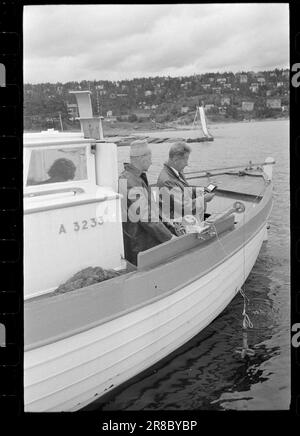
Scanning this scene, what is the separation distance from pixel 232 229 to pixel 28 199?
8.64ft

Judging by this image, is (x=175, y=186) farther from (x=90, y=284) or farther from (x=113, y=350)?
(x=113, y=350)

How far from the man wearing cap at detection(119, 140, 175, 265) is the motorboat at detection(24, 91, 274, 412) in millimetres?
173

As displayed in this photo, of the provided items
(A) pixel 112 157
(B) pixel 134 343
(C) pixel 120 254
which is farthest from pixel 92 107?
(B) pixel 134 343

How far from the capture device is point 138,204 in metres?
4.74

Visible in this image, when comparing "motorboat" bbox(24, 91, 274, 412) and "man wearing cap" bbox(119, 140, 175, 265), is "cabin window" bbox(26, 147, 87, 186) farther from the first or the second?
"man wearing cap" bbox(119, 140, 175, 265)

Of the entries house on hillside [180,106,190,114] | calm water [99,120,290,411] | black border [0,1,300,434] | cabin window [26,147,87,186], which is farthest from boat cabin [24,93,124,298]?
house on hillside [180,106,190,114]

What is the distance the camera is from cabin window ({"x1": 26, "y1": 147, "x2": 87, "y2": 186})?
4195mm

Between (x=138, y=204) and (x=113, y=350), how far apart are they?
4.46 feet

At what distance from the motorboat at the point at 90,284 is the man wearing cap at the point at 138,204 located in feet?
0.57
